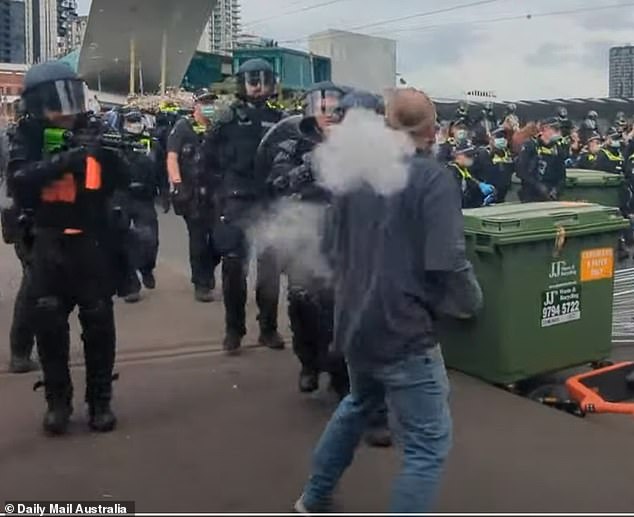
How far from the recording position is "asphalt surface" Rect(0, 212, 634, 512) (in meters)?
3.68

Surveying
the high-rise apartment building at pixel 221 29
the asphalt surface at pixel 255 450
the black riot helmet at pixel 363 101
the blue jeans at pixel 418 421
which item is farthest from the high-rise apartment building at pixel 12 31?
the blue jeans at pixel 418 421

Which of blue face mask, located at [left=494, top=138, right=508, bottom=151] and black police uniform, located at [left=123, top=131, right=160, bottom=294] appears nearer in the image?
black police uniform, located at [left=123, top=131, right=160, bottom=294]

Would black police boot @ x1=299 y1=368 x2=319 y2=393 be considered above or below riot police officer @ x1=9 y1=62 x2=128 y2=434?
below

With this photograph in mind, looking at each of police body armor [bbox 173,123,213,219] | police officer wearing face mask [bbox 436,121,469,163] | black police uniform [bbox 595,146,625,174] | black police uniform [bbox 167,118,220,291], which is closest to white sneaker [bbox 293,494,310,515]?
police body armor [bbox 173,123,213,219]

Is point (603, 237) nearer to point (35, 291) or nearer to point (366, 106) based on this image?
point (366, 106)

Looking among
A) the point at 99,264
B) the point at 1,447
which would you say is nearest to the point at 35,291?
the point at 99,264

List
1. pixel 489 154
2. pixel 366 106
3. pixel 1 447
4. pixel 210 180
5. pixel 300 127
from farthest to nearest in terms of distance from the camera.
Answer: pixel 489 154 → pixel 210 180 → pixel 300 127 → pixel 1 447 → pixel 366 106

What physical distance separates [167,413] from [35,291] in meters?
0.98

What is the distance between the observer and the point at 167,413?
15.6ft

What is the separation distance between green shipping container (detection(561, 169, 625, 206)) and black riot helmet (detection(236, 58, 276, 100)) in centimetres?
585

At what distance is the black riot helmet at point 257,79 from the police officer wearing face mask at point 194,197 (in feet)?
4.58

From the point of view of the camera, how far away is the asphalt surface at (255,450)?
368 cm

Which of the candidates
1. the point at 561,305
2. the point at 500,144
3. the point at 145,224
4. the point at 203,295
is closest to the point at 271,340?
the point at 203,295

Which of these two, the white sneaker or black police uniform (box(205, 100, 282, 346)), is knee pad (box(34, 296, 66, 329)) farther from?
black police uniform (box(205, 100, 282, 346))
